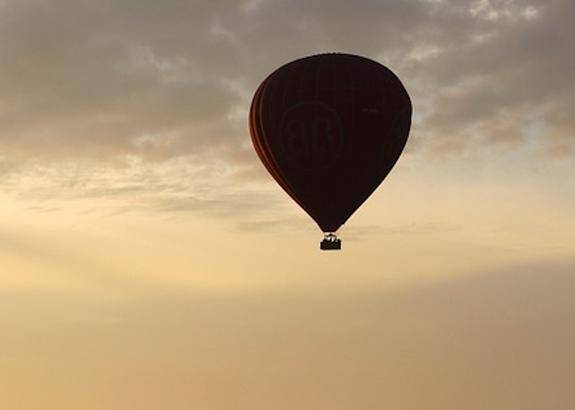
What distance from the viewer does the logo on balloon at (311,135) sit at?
93375 mm

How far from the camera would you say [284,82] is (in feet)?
308

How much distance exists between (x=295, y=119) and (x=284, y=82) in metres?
2.46

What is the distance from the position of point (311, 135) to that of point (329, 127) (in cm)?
122

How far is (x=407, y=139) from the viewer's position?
97750 millimetres

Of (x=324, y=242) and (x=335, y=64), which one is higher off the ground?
(x=335, y=64)

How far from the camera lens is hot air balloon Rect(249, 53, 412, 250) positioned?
9344 cm

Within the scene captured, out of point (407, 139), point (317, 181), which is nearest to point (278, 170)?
point (317, 181)

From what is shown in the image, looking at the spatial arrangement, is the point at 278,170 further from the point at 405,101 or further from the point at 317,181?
the point at 405,101

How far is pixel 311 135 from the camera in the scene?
93.8 m

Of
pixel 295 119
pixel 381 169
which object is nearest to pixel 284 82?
pixel 295 119

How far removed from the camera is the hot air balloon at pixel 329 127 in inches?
3679

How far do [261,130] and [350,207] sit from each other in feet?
24.6

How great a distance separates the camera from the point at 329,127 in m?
93.7

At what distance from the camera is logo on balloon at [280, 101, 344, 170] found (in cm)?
9338
